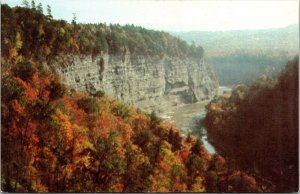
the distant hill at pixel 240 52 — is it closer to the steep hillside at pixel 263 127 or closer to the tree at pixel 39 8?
the steep hillside at pixel 263 127

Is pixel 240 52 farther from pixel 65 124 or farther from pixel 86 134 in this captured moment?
pixel 65 124

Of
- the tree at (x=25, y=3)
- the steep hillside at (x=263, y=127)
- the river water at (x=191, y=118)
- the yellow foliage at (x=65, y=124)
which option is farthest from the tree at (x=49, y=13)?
the steep hillside at (x=263, y=127)

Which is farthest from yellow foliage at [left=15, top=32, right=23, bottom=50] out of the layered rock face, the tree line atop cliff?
the layered rock face

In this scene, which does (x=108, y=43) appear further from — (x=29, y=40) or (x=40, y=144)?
(x=40, y=144)

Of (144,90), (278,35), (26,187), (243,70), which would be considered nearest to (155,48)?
(144,90)

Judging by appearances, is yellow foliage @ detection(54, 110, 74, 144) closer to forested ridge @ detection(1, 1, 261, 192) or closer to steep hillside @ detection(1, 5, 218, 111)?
forested ridge @ detection(1, 1, 261, 192)
